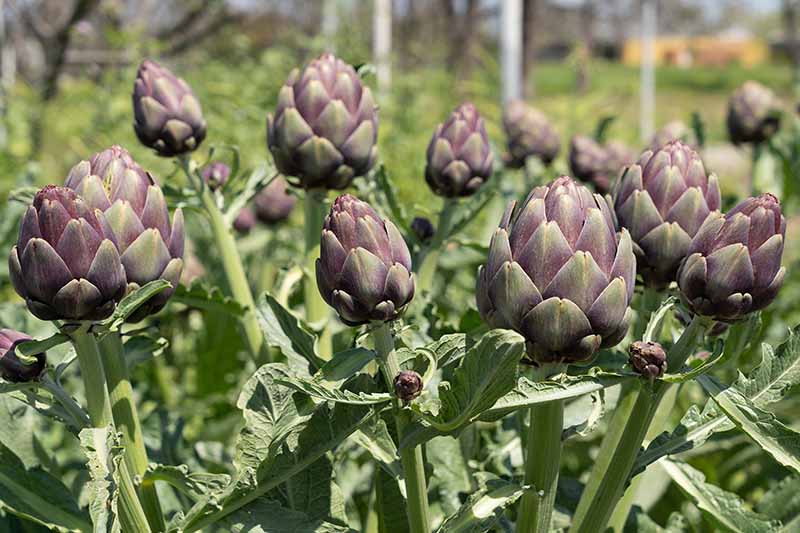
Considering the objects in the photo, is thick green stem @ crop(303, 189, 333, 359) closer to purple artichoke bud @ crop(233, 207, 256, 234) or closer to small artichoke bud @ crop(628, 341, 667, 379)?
small artichoke bud @ crop(628, 341, 667, 379)

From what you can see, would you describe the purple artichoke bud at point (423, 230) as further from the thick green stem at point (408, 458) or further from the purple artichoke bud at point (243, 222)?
the purple artichoke bud at point (243, 222)

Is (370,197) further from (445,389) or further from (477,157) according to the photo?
(445,389)

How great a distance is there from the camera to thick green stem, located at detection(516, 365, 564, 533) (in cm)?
56

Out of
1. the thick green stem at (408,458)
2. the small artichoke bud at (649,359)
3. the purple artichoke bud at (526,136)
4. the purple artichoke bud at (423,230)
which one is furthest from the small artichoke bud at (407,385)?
the purple artichoke bud at (526,136)

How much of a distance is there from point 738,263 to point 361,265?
0.73 feet

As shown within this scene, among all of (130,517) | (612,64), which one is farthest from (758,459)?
(612,64)

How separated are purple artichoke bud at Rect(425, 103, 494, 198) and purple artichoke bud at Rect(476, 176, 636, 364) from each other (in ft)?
1.07

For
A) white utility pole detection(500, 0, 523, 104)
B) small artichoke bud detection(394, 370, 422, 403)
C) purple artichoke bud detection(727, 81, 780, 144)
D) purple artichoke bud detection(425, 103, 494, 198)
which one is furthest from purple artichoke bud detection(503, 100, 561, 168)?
white utility pole detection(500, 0, 523, 104)

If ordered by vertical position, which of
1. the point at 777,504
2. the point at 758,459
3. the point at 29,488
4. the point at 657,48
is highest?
the point at 29,488

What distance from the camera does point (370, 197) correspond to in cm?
88

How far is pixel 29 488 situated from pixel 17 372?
147 millimetres

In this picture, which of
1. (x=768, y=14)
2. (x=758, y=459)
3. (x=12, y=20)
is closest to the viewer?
(x=758, y=459)

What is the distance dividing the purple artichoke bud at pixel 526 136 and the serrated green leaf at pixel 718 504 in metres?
0.79

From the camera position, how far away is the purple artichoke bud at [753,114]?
4.50 ft
